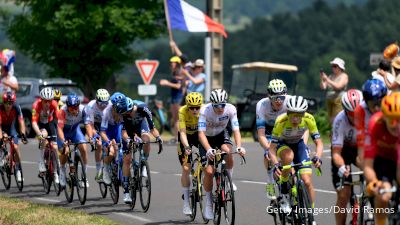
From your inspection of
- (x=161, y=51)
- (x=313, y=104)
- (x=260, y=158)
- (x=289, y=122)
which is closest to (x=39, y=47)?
(x=313, y=104)

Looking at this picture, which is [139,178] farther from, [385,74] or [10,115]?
[10,115]

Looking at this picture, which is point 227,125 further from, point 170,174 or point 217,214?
point 170,174

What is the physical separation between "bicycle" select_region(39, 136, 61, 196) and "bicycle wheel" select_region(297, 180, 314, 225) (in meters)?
6.57

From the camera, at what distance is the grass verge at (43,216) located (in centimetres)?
1405

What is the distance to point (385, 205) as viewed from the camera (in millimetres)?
9328

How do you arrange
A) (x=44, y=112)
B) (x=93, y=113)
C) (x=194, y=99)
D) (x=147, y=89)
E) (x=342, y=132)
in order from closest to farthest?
(x=342, y=132) < (x=194, y=99) < (x=93, y=113) < (x=44, y=112) < (x=147, y=89)

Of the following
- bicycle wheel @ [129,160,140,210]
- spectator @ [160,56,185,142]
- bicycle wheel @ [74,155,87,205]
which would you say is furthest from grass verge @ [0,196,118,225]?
spectator @ [160,56,185,142]

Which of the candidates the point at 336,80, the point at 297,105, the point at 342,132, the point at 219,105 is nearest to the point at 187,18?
the point at 336,80

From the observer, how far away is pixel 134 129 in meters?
16.2

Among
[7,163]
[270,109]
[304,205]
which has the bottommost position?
[304,205]

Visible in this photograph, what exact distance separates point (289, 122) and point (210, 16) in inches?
741

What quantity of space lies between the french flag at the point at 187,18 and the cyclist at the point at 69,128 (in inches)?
445

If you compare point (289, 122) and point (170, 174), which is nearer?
point (289, 122)

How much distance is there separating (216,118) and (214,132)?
0.71 ft
